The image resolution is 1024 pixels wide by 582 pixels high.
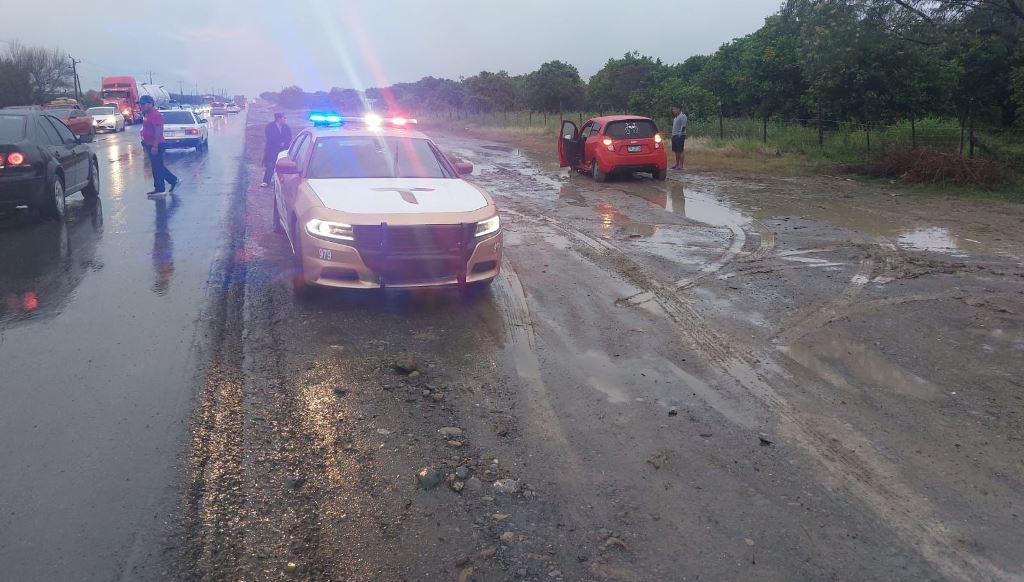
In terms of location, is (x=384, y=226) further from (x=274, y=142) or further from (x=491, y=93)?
(x=491, y=93)

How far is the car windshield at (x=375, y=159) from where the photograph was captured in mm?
7805

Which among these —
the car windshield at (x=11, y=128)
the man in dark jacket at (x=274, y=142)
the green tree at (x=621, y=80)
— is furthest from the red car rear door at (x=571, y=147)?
the green tree at (x=621, y=80)

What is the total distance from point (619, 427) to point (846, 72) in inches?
944

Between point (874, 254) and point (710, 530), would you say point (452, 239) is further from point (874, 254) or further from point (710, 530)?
point (874, 254)

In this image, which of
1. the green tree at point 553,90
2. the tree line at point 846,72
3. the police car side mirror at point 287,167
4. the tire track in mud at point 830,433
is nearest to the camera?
the tire track in mud at point 830,433

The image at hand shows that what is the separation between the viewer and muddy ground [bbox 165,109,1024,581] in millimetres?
3225

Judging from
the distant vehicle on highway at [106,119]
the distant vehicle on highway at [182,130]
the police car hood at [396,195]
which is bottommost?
the police car hood at [396,195]

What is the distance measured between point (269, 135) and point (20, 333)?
31.9 feet

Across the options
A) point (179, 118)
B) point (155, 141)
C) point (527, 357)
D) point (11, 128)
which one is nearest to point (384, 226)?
point (527, 357)

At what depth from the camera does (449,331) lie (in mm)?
6172

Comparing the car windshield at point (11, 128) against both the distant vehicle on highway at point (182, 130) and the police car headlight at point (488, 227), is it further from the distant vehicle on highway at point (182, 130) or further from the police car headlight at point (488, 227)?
the distant vehicle on highway at point (182, 130)

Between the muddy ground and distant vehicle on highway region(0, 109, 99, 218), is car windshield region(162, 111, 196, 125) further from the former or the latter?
the muddy ground

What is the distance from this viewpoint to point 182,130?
978 inches

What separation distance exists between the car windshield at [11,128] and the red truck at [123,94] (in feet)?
163
